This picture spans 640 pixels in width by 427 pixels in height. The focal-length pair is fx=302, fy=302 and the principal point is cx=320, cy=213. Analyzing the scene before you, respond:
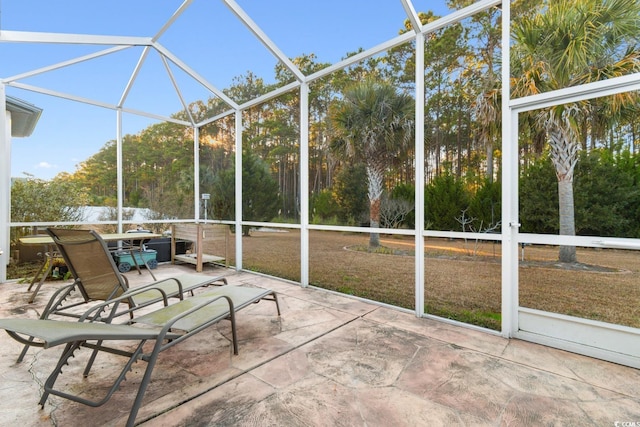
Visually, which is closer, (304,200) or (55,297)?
(55,297)

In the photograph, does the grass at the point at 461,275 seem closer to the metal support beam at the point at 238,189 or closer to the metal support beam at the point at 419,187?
the metal support beam at the point at 419,187

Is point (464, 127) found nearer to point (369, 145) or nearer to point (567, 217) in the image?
point (369, 145)

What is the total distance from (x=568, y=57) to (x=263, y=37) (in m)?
3.59

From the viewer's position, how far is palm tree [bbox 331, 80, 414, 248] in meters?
3.91

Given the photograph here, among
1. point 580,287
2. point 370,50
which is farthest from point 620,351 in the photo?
point 370,50

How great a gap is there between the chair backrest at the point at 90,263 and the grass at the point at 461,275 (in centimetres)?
285

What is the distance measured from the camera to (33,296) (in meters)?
4.16

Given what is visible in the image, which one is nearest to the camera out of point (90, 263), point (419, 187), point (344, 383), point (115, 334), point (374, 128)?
point (115, 334)

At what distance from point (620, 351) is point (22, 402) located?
4545 mm

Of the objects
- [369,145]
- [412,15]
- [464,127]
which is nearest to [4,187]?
[369,145]

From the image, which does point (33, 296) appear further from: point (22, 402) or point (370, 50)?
point (370, 50)

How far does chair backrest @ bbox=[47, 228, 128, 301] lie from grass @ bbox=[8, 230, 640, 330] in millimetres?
2845

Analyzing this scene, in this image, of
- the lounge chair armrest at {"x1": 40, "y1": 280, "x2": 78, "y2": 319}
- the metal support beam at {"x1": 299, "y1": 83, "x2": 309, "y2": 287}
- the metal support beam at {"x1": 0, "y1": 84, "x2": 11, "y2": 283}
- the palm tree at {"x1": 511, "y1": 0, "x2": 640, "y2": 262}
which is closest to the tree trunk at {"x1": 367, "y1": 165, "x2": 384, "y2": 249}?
the metal support beam at {"x1": 299, "y1": 83, "x2": 309, "y2": 287}

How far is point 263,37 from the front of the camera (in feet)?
14.0
